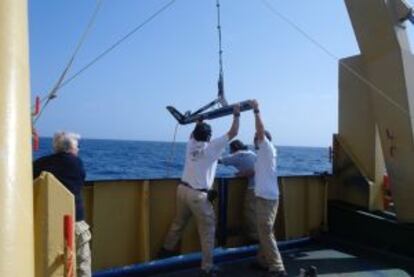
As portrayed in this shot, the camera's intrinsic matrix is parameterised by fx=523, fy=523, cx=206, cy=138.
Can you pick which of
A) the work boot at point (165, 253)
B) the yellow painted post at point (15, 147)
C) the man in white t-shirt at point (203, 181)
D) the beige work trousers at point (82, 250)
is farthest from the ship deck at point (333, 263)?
the yellow painted post at point (15, 147)

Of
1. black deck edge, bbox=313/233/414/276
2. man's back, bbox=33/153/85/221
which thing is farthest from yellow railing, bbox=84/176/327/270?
man's back, bbox=33/153/85/221

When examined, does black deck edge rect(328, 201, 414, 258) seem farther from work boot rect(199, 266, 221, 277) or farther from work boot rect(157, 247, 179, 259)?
work boot rect(157, 247, 179, 259)

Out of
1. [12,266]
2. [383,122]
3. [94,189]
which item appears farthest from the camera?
[383,122]

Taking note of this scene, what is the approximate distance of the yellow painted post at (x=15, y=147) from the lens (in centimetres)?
173

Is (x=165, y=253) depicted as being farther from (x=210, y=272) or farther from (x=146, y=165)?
(x=146, y=165)

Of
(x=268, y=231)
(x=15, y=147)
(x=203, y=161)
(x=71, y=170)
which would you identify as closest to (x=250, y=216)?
(x=268, y=231)

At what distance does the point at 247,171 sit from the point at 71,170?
3.67 meters

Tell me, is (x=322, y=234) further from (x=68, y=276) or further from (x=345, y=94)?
(x=68, y=276)

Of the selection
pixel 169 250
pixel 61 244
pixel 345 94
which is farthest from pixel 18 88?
pixel 345 94

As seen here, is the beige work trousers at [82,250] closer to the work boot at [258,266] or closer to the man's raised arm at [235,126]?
the man's raised arm at [235,126]

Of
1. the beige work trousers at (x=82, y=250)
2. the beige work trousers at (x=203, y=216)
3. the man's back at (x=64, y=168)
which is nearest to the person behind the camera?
the man's back at (x=64, y=168)

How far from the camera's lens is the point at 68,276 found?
255 centimetres

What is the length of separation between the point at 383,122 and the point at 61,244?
6.27 meters

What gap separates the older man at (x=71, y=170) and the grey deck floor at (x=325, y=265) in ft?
7.02
